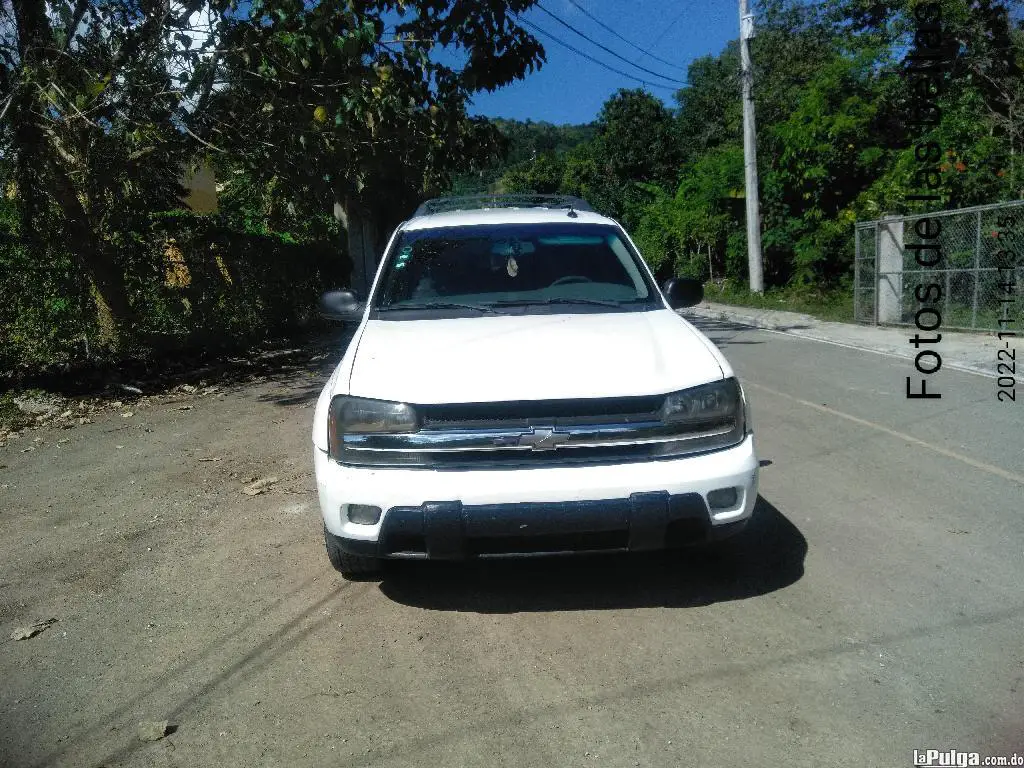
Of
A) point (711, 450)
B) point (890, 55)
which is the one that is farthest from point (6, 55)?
point (890, 55)

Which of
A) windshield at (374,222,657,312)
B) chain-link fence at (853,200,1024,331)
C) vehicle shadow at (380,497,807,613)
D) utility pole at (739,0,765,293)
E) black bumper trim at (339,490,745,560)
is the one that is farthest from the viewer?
utility pole at (739,0,765,293)

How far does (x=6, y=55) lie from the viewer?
32.9 ft

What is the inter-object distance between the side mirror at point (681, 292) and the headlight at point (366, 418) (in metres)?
2.17

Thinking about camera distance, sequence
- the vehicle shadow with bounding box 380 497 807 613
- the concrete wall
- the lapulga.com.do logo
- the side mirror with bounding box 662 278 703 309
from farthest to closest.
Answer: the concrete wall, the side mirror with bounding box 662 278 703 309, the vehicle shadow with bounding box 380 497 807 613, the lapulga.com.do logo

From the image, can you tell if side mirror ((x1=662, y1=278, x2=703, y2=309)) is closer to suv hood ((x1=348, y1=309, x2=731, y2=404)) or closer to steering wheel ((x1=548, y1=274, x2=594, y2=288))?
steering wheel ((x1=548, y1=274, x2=594, y2=288))

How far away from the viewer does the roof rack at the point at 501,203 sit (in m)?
6.32

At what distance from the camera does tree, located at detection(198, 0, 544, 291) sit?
9.60 metres

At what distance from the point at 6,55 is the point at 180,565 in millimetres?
8032

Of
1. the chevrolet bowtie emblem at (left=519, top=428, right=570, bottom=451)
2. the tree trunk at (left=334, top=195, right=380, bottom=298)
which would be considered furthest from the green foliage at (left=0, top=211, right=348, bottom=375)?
the chevrolet bowtie emblem at (left=519, top=428, right=570, bottom=451)

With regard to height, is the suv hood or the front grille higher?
the suv hood

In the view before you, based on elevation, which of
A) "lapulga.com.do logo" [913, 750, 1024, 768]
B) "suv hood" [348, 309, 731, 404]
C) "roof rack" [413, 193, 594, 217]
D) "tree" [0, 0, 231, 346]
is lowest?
"lapulga.com.do logo" [913, 750, 1024, 768]

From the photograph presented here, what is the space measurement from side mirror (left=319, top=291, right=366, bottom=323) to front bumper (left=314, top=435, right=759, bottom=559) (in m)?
1.81

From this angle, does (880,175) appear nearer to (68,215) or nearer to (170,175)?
(170,175)

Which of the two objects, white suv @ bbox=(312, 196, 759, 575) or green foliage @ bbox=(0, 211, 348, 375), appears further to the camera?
green foliage @ bbox=(0, 211, 348, 375)
